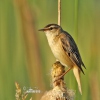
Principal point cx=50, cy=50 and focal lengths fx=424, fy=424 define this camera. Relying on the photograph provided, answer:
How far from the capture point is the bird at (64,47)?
3.40 m

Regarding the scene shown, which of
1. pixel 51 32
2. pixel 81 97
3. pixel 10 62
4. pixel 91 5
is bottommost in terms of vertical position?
pixel 81 97

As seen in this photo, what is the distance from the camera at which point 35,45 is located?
11.9 ft

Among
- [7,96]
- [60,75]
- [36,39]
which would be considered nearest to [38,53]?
[36,39]

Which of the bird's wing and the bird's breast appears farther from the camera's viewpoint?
the bird's breast

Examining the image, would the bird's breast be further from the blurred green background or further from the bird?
the blurred green background

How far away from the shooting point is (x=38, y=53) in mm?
3637

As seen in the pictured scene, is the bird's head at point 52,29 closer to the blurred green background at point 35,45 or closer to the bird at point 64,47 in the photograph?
the bird at point 64,47

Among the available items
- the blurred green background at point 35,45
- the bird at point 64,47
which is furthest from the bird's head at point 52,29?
the blurred green background at point 35,45

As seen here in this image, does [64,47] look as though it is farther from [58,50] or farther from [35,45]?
[35,45]

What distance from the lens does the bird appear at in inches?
134

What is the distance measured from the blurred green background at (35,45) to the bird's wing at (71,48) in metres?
0.07

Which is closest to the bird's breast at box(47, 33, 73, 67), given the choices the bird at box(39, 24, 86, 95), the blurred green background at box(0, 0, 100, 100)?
the bird at box(39, 24, 86, 95)

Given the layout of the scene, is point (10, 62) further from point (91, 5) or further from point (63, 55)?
point (91, 5)

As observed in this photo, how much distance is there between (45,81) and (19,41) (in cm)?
44
